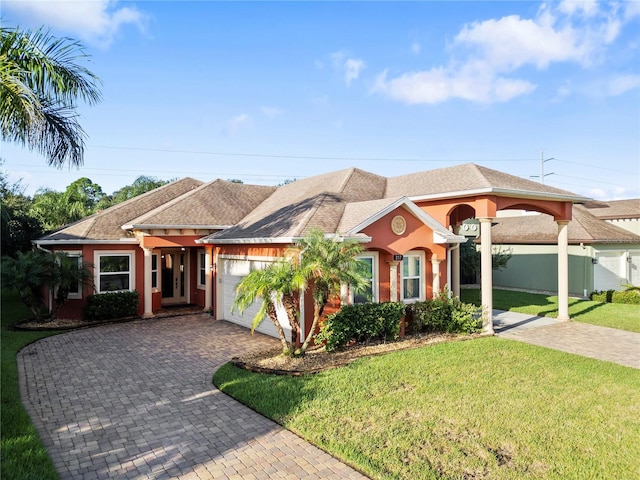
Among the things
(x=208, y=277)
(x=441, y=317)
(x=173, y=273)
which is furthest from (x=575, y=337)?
(x=173, y=273)

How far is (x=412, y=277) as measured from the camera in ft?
45.2

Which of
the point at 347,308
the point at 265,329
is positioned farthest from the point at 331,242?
the point at 265,329

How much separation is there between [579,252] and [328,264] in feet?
64.1

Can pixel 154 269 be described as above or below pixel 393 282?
above

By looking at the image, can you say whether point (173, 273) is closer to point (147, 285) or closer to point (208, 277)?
point (147, 285)

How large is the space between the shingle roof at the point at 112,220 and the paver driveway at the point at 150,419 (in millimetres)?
5154

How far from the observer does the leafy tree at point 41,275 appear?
13523 mm

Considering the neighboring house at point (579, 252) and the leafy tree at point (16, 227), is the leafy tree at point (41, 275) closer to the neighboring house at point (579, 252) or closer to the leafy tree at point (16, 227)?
the leafy tree at point (16, 227)

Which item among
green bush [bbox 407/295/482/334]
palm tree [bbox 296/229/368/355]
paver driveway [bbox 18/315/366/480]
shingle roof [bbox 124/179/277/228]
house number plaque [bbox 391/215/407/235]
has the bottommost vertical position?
paver driveway [bbox 18/315/366/480]

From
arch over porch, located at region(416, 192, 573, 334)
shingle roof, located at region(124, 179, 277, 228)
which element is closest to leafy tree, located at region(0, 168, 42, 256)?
shingle roof, located at region(124, 179, 277, 228)

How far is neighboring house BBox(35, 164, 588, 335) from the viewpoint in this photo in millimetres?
12602

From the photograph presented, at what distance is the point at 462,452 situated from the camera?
562 cm

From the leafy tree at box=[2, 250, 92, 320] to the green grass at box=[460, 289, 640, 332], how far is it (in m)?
18.0

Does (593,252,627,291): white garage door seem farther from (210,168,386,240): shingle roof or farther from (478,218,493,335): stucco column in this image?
(210,168,386,240): shingle roof
